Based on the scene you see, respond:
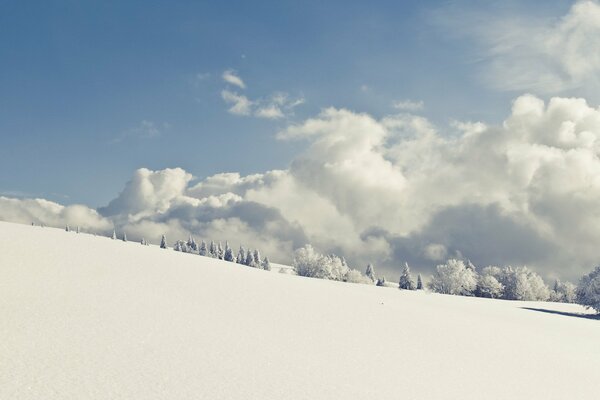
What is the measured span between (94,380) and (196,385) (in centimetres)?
276

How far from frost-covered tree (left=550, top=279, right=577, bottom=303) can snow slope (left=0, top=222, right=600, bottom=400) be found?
11574cm

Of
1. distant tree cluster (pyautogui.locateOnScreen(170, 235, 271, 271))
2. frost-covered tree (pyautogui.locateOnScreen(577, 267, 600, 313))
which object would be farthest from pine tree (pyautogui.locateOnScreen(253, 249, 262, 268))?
frost-covered tree (pyautogui.locateOnScreen(577, 267, 600, 313))

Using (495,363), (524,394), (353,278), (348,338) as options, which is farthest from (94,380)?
(353,278)

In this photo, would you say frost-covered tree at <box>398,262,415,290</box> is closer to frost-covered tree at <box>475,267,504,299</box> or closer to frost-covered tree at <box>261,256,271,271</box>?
frost-covered tree at <box>475,267,504,299</box>

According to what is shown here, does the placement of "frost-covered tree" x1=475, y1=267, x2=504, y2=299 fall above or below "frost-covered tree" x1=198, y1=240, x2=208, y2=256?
below

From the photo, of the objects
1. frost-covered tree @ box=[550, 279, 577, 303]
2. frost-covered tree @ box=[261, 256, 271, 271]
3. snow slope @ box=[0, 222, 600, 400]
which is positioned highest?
frost-covered tree @ box=[261, 256, 271, 271]

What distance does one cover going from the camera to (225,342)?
1822 cm

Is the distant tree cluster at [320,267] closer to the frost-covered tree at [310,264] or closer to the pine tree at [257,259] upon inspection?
the frost-covered tree at [310,264]

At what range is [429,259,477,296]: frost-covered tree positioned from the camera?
401 feet

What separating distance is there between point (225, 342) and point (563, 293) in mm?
168730

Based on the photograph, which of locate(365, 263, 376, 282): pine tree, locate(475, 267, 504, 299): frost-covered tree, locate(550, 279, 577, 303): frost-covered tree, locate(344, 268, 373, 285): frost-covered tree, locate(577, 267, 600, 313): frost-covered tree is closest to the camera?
locate(577, 267, 600, 313): frost-covered tree

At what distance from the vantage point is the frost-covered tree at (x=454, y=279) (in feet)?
401

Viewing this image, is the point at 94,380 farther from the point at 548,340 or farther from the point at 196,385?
the point at 548,340

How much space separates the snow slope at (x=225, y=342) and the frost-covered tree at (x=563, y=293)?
380 ft
